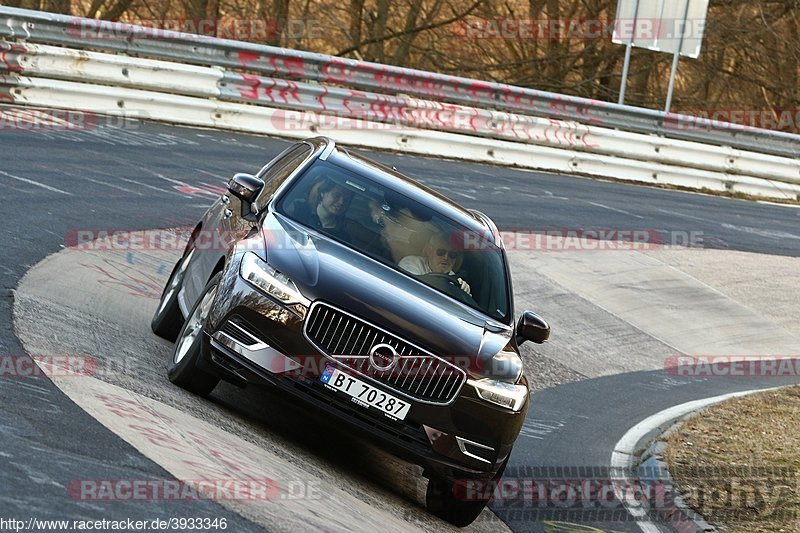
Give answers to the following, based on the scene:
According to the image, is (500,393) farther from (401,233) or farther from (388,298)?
(401,233)

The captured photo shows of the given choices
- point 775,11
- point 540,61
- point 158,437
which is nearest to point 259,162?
point 158,437

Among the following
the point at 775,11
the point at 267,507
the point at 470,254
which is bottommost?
the point at 267,507

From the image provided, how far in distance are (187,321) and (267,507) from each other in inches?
85.2

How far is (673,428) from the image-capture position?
10.6 meters

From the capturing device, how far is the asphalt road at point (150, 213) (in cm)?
579

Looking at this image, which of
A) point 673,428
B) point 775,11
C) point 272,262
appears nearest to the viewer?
point 272,262

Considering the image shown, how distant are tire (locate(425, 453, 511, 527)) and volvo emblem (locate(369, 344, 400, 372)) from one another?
0.87 meters

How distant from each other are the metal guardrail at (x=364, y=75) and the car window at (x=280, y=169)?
1002 centimetres

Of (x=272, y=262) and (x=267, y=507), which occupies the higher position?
(x=272, y=262)

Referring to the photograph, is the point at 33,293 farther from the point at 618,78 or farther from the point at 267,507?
the point at 618,78

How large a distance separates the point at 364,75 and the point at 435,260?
12901 millimetres

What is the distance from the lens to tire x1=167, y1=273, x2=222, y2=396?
24.4 ft

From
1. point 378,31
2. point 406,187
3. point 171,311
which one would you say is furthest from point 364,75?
point 406,187

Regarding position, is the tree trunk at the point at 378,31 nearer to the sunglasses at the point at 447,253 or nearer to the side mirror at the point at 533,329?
the sunglasses at the point at 447,253
